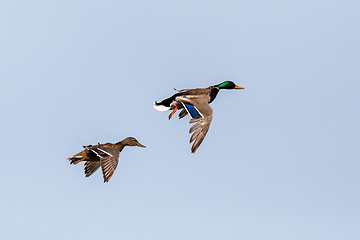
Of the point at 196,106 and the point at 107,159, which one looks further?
the point at 107,159

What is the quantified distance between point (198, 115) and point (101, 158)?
13.1ft

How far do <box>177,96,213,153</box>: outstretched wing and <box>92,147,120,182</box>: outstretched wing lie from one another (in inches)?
124

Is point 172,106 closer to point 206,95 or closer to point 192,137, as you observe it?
point 206,95

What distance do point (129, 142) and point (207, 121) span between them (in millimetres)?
6728

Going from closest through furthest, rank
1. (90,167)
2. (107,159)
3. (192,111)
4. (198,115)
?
(198,115) → (192,111) → (107,159) → (90,167)

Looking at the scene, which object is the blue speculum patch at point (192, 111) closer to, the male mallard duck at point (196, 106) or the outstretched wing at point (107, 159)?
the male mallard duck at point (196, 106)

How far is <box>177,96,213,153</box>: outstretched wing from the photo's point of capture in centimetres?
2475

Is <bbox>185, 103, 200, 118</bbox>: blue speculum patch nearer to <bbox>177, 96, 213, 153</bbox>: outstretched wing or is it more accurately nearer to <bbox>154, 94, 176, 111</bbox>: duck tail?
<bbox>177, 96, 213, 153</bbox>: outstretched wing

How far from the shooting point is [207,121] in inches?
1020

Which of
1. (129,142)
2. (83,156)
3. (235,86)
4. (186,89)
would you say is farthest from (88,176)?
(235,86)

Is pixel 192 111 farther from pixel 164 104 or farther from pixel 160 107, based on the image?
pixel 160 107

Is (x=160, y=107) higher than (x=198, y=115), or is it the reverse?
(x=160, y=107)

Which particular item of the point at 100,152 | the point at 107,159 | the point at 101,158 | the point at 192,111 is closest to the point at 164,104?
the point at 192,111

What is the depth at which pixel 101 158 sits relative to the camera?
27656 mm
